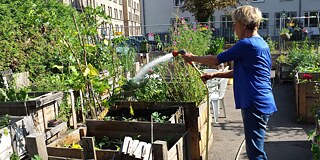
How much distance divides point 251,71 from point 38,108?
2.57 m

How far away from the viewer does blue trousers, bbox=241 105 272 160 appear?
2.51 m

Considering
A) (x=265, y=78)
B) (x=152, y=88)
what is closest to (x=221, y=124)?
(x=152, y=88)

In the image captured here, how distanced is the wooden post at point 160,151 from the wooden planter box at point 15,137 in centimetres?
141

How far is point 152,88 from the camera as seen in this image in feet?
12.7

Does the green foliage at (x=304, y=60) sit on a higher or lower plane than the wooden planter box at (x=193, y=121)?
higher

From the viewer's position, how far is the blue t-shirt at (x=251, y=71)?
243cm

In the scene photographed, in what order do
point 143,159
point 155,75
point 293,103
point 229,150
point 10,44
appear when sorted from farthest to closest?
point 293,103
point 10,44
point 155,75
point 229,150
point 143,159

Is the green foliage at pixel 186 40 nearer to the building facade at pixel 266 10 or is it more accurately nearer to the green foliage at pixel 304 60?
the green foliage at pixel 304 60

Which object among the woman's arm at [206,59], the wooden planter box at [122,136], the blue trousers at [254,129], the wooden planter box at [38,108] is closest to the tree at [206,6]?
the wooden planter box at [38,108]

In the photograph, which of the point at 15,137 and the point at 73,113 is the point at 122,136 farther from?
the point at 73,113

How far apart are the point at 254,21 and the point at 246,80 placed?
46 centimetres

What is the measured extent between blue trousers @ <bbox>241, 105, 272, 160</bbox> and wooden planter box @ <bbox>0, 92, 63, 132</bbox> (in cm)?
238

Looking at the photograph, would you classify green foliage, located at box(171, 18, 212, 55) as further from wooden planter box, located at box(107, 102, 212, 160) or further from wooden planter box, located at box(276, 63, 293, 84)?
wooden planter box, located at box(107, 102, 212, 160)

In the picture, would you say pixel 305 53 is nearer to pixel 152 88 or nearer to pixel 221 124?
pixel 221 124
